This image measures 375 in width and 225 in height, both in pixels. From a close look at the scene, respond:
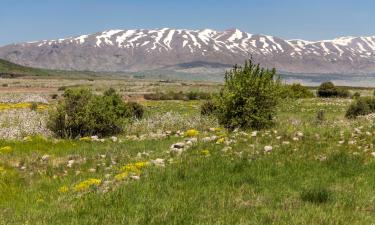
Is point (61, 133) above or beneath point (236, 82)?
beneath

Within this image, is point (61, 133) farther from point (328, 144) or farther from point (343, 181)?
point (343, 181)

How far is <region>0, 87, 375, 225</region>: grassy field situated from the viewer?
10.0 m

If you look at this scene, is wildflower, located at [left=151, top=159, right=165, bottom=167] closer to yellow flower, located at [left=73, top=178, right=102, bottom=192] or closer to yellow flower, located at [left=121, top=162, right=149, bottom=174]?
yellow flower, located at [left=121, top=162, right=149, bottom=174]

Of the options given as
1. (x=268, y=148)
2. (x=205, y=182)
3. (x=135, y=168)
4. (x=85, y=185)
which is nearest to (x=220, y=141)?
(x=268, y=148)

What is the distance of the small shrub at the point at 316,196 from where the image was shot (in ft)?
35.8

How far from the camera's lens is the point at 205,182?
41.5 feet

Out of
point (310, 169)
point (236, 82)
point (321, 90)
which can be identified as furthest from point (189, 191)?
point (321, 90)

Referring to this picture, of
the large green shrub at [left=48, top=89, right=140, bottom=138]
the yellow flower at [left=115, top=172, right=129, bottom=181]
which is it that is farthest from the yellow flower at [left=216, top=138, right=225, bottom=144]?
the large green shrub at [left=48, top=89, right=140, bottom=138]

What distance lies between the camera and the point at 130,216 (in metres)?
9.89

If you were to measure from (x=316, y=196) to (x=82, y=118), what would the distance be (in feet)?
62.7

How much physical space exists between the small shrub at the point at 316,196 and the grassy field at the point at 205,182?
23mm

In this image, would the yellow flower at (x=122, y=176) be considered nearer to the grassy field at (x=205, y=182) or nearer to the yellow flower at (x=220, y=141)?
the grassy field at (x=205, y=182)

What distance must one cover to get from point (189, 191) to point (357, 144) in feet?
23.5

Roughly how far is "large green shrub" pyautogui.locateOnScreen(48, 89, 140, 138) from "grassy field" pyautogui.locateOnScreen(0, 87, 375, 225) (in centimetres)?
816
